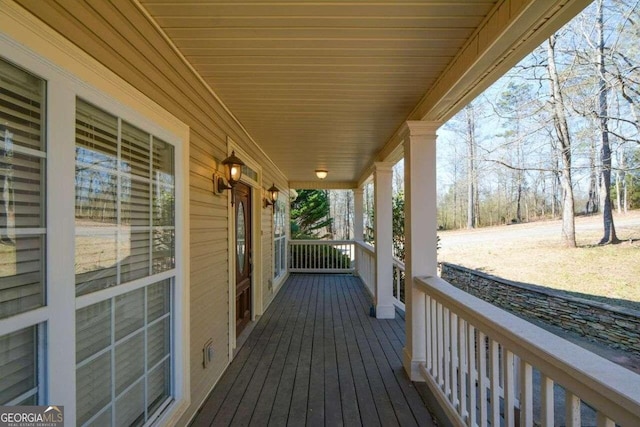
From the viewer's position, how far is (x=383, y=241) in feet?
15.7

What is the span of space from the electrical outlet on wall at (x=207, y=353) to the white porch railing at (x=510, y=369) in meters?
1.81

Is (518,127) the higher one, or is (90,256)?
→ (518,127)

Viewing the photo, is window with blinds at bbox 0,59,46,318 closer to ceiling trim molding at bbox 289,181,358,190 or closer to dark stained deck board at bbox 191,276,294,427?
dark stained deck board at bbox 191,276,294,427

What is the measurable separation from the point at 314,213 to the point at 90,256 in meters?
12.6

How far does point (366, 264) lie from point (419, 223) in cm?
413

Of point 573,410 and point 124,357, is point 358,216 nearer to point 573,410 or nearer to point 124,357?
point 124,357

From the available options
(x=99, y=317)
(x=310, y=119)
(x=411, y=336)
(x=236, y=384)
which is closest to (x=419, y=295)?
(x=411, y=336)

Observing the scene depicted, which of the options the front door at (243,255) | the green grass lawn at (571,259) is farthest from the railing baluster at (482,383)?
the green grass lawn at (571,259)

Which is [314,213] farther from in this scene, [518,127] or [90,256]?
[90,256]

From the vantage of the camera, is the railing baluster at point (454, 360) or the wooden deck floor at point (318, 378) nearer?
the railing baluster at point (454, 360)

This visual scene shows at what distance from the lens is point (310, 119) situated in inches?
134

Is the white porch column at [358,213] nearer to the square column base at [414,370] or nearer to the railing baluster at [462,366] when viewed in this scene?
the square column base at [414,370]

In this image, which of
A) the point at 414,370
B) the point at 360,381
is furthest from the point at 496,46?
the point at 360,381

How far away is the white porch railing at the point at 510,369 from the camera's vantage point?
39.2 inches
